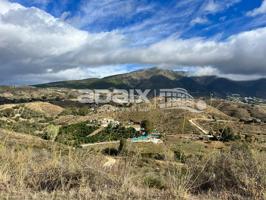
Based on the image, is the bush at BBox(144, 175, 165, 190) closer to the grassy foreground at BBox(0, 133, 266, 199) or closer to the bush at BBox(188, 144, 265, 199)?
the grassy foreground at BBox(0, 133, 266, 199)

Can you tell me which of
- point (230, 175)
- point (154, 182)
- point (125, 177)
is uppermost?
point (125, 177)

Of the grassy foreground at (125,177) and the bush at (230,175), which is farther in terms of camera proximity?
the bush at (230,175)

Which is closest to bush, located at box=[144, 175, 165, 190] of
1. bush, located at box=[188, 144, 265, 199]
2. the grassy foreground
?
the grassy foreground

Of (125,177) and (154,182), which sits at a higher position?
(125,177)

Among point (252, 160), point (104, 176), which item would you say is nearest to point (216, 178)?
point (252, 160)

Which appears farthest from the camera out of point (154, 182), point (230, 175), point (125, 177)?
point (154, 182)

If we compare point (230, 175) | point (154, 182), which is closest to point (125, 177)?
point (154, 182)

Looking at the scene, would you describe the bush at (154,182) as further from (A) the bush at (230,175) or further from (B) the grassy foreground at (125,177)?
(A) the bush at (230,175)

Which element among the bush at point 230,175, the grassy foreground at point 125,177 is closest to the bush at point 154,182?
the grassy foreground at point 125,177

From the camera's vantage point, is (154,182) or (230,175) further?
(154,182)

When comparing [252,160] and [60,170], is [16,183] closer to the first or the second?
[60,170]

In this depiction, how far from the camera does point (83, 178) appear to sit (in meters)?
5.05

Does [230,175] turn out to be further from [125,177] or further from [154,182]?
[125,177]

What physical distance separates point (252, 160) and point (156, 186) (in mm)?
1788
